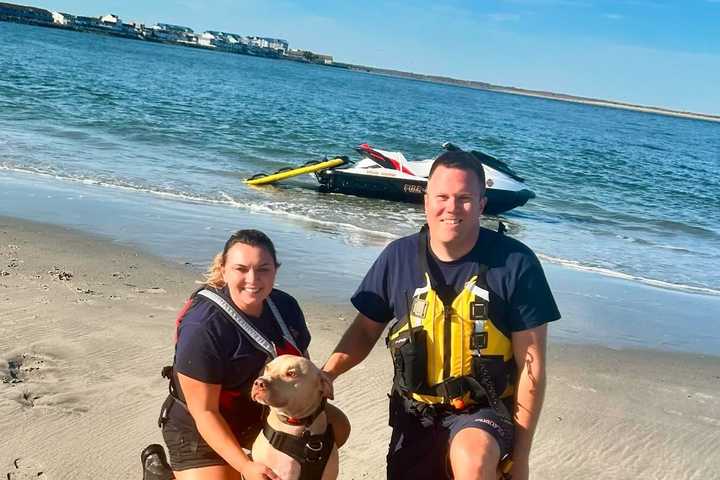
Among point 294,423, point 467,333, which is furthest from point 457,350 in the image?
point 294,423

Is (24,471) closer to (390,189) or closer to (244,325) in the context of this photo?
(244,325)

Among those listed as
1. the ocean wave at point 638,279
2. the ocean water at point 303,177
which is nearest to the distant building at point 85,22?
the ocean water at point 303,177

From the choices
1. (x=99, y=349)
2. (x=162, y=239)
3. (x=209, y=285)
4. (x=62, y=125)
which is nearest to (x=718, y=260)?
(x=162, y=239)

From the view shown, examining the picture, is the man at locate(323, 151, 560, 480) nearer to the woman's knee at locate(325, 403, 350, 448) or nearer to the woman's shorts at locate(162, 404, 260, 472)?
the woman's knee at locate(325, 403, 350, 448)

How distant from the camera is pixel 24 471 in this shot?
4535mm

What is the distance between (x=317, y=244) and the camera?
38.8ft

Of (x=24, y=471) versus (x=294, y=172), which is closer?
(x=24, y=471)

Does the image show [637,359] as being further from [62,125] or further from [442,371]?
[62,125]

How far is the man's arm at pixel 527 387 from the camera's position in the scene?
360 centimetres

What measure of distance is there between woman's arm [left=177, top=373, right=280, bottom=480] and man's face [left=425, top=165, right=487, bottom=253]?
1.30m

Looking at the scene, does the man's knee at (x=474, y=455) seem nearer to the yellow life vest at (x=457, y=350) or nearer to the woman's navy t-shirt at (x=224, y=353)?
the yellow life vest at (x=457, y=350)

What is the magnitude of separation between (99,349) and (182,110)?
29242 millimetres

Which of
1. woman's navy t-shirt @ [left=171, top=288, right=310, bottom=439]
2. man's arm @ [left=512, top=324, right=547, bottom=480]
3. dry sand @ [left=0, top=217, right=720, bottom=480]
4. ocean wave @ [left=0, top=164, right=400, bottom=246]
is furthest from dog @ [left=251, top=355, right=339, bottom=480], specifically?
ocean wave @ [left=0, top=164, right=400, bottom=246]

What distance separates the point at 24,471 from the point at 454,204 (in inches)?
119
